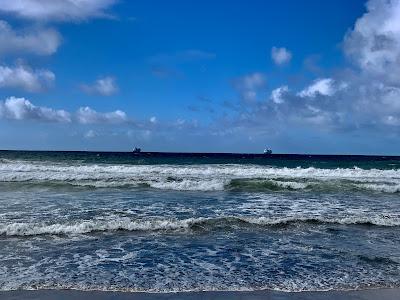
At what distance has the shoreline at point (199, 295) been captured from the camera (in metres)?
6.70

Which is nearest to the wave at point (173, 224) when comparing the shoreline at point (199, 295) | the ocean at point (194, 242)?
the ocean at point (194, 242)

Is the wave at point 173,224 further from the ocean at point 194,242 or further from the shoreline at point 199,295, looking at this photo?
the shoreline at point 199,295

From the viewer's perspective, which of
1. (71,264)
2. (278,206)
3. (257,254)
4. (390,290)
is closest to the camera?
(390,290)

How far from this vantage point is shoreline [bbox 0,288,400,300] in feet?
22.0

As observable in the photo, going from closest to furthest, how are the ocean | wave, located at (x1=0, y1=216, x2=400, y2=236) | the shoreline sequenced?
1. the shoreline
2. the ocean
3. wave, located at (x1=0, y1=216, x2=400, y2=236)

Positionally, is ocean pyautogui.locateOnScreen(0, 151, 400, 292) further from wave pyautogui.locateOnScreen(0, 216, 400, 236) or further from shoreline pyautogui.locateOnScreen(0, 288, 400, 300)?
shoreline pyautogui.locateOnScreen(0, 288, 400, 300)

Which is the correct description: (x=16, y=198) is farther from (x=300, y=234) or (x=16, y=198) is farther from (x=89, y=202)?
(x=300, y=234)

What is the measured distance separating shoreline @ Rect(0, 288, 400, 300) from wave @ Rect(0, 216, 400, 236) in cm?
484

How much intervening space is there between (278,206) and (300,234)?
5.56 m

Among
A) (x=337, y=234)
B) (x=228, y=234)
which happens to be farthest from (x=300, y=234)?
(x=228, y=234)

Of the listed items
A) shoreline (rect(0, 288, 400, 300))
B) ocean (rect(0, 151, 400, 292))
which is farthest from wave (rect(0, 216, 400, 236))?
shoreline (rect(0, 288, 400, 300))

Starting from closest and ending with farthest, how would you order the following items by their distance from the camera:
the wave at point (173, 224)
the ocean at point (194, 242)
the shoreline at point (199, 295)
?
the shoreline at point (199, 295), the ocean at point (194, 242), the wave at point (173, 224)

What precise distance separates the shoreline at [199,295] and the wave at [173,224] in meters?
4.84

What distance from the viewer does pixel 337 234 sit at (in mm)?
12109
